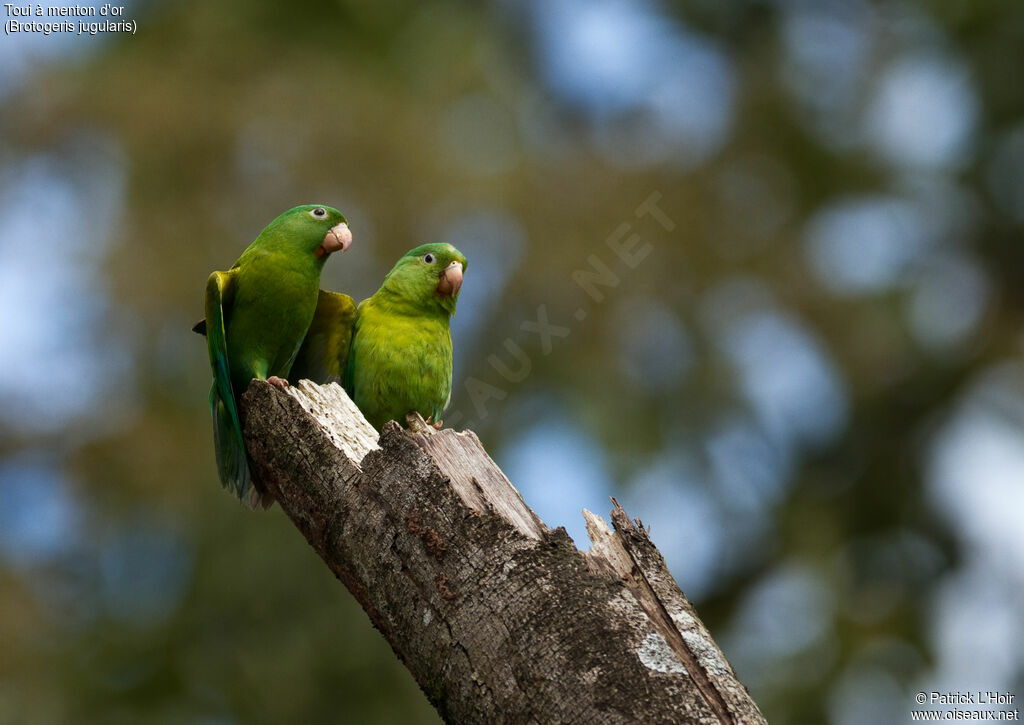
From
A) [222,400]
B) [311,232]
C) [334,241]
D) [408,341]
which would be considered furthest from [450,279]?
[222,400]

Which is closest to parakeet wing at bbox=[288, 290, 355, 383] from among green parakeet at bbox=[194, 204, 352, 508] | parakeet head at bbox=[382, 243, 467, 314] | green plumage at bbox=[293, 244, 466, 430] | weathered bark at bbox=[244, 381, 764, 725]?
green plumage at bbox=[293, 244, 466, 430]

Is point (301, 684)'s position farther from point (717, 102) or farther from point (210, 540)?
point (717, 102)

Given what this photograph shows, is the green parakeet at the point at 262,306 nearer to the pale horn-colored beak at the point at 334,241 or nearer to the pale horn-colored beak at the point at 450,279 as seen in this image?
the pale horn-colored beak at the point at 334,241

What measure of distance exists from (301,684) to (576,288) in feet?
18.0

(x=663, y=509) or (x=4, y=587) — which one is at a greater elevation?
(x=4, y=587)

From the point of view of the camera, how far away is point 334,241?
469cm

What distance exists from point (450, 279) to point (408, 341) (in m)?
0.38

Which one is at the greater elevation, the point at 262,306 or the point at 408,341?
the point at 262,306

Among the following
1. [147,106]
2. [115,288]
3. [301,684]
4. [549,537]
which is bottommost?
[549,537]

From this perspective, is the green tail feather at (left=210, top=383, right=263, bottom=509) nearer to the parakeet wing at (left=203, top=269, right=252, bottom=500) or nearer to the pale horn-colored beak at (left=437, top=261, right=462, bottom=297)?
the parakeet wing at (left=203, top=269, right=252, bottom=500)

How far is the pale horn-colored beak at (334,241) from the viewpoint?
4.68 meters

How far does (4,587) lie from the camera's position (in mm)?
12195

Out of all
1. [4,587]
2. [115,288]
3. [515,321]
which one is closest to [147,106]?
[115,288]

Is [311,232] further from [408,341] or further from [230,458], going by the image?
[230,458]
